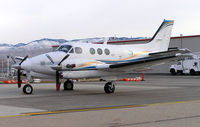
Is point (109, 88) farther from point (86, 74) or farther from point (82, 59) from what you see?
point (82, 59)

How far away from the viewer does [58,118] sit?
9.94 meters

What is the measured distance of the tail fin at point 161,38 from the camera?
81.0 feet

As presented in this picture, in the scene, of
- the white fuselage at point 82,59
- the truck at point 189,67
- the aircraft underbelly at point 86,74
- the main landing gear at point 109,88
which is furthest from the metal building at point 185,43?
the aircraft underbelly at point 86,74

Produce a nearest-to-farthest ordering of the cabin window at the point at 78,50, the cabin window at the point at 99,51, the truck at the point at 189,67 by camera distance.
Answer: the cabin window at the point at 78,50
the cabin window at the point at 99,51
the truck at the point at 189,67

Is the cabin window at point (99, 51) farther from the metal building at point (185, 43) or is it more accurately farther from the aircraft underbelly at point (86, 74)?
the metal building at point (185, 43)

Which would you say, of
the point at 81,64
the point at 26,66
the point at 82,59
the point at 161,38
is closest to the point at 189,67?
the point at 161,38

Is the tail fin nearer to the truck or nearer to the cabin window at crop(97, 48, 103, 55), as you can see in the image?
→ the cabin window at crop(97, 48, 103, 55)

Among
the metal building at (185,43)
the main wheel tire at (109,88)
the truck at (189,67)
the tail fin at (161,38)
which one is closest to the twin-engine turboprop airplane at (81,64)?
the main wheel tire at (109,88)

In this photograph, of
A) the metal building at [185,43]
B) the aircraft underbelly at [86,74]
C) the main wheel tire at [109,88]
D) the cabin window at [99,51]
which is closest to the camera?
the aircraft underbelly at [86,74]

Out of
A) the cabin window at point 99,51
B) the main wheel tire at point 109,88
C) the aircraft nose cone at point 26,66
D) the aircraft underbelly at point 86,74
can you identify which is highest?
the cabin window at point 99,51

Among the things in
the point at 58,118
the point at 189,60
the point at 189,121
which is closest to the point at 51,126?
the point at 58,118

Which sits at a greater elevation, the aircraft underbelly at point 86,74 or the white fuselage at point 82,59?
the white fuselage at point 82,59

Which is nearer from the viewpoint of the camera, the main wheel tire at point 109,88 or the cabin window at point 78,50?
the cabin window at point 78,50

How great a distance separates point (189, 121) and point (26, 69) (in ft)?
38.9
